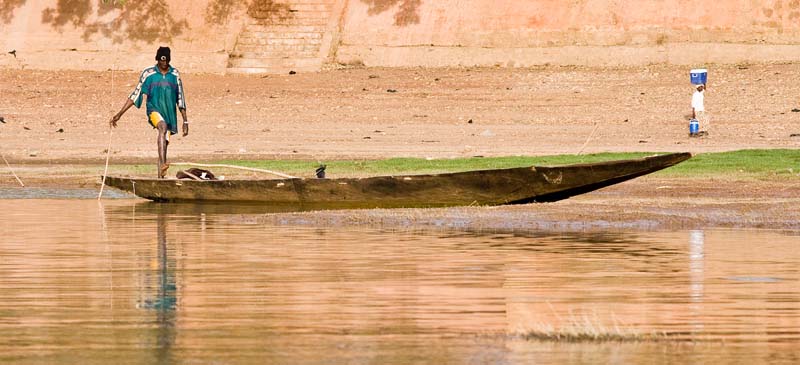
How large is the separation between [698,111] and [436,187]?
Answer: 10.3m

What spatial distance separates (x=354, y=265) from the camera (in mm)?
13078

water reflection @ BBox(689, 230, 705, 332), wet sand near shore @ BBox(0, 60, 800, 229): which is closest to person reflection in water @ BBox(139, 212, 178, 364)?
Result: water reflection @ BBox(689, 230, 705, 332)

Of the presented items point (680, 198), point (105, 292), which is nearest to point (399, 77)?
point (680, 198)

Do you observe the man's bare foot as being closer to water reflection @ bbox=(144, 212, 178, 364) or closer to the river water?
the river water

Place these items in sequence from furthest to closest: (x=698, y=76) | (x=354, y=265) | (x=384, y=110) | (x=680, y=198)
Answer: (x=384, y=110) → (x=698, y=76) → (x=680, y=198) → (x=354, y=265)

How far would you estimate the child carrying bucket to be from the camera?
88.3 feet

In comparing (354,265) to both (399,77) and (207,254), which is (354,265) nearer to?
(207,254)

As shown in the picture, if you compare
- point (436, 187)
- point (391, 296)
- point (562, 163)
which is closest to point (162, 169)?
point (436, 187)

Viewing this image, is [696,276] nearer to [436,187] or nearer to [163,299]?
[163,299]

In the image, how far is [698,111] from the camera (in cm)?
2723

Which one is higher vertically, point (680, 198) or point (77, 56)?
point (77, 56)

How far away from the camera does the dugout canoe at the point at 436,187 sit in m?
17.1

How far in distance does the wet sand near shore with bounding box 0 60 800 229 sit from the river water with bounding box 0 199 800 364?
4.84 m

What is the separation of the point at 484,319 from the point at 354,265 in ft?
10.0
